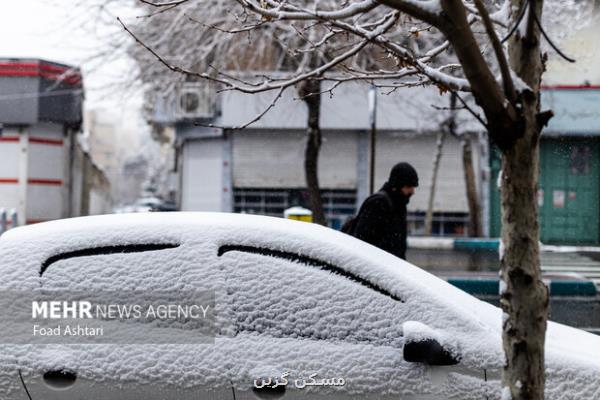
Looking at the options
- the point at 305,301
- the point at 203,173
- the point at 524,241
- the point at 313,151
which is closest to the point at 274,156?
the point at 203,173

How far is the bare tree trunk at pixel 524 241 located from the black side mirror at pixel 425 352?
41 cm

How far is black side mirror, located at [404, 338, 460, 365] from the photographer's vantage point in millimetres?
2660

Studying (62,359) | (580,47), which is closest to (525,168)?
(62,359)

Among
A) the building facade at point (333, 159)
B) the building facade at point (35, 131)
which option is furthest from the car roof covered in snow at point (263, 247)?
the building facade at point (333, 159)

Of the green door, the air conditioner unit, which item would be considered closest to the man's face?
the air conditioner unit

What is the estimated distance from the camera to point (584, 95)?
21391 millimetres

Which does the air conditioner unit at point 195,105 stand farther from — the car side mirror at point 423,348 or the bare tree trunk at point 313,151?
the car side mirror at point 423,348

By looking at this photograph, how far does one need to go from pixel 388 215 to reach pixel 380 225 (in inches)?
4.7

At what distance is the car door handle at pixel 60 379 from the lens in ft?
8.64

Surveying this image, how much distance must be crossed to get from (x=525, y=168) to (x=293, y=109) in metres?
20.2

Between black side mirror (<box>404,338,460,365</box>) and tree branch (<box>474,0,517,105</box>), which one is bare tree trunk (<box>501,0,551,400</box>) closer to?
tree branch (<box>474,0,517,105</box>)

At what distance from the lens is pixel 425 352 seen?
2660mm

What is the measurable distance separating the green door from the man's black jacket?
18145mm

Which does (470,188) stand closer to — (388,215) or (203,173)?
(203,173)
